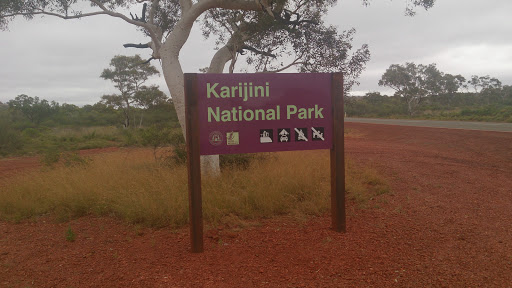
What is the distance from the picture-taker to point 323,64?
9.38m

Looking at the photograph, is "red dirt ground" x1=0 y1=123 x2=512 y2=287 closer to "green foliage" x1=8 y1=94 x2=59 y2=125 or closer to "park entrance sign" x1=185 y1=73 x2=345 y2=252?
"park entrance sign" x1=185 y1=73 x2=345 y2=252

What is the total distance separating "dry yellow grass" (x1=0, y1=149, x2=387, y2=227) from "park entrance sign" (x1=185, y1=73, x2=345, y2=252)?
113 centimetres

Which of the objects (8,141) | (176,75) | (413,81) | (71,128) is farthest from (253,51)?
(413,81)

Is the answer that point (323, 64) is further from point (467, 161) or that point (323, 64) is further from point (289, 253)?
point (289, 253)

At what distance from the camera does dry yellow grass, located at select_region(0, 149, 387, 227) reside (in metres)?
5.39

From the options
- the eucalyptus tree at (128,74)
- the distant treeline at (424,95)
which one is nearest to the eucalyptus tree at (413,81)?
the distant treeline at (424,95)

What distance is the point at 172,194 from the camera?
5.64m

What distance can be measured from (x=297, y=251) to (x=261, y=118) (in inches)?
59.0

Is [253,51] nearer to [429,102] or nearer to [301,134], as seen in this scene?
[301,134]

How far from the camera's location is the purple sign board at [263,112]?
4320mm

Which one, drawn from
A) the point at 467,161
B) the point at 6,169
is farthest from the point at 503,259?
the point at 6,169

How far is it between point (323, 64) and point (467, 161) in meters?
4.86

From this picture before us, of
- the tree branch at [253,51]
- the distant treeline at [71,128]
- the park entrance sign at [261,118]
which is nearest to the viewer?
the park entrance sign at [261,118]

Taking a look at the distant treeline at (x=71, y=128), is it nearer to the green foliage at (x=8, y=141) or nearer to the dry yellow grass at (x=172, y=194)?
the green foliage at (x=8, y=141)
